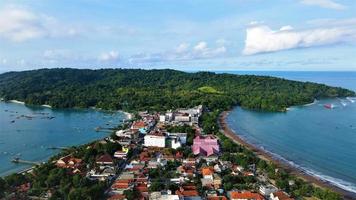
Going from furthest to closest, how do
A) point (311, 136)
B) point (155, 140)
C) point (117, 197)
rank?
point (311, 136)
point (155, 140)
point (117, 197)

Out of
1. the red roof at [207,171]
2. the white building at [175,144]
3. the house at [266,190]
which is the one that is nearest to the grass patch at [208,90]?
the white building at [175,144]

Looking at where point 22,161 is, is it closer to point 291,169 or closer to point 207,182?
point 207,182

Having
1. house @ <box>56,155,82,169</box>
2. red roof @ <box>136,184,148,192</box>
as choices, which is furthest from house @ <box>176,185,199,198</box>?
house @ <box>56,155,82,169</box>

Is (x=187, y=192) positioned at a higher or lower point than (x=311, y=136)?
higher

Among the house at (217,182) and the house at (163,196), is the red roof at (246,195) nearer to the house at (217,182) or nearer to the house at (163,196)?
the house at (217,182)

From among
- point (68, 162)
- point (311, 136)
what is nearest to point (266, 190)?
point (68, 162)

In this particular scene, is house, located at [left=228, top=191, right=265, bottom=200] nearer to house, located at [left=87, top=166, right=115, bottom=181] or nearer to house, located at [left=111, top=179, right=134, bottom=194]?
house, located at [left=111, top=179, right=134, bottom=194]
